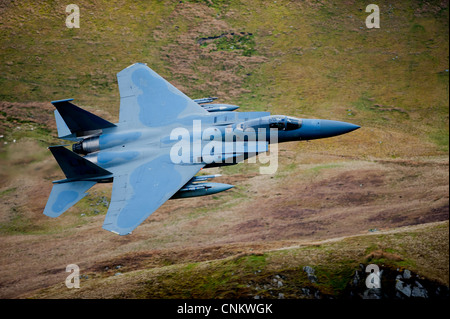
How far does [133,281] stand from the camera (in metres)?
20.6

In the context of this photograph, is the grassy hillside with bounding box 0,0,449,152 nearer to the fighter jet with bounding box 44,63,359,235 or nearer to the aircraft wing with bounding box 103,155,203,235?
the fighter jet with bounding box 44,63,359,235

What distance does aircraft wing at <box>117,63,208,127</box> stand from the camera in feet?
78.5

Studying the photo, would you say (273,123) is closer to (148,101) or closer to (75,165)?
(148,101)

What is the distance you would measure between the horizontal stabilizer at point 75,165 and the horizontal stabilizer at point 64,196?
1.65 ft

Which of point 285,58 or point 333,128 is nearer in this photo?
point 333,128

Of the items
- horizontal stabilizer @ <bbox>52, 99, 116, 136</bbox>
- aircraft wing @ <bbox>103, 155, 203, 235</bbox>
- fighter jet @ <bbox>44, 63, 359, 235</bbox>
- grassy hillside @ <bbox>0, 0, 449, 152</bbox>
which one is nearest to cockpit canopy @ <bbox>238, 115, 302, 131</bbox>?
fighter jet @ <bbox>44, 63, 359, 235</bbox>

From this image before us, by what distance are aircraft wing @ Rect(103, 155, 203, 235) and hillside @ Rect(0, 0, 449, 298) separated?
374 centimetres

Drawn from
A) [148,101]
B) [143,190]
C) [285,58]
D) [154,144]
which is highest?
[285,58]

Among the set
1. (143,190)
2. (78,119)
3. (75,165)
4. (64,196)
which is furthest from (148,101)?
(64,196)

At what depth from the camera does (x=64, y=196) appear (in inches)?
825

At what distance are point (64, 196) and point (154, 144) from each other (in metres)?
5.61
